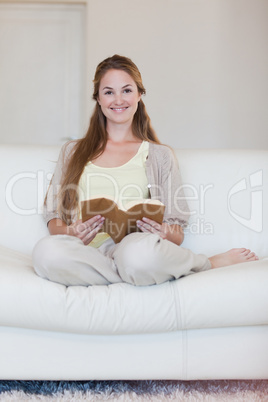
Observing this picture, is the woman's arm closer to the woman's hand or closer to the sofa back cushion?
the woman's hand

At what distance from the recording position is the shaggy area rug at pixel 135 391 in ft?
5.07

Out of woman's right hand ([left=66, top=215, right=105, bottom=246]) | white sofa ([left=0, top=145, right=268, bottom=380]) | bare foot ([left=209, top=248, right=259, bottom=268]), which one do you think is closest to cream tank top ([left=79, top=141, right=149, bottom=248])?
woman's right hand ([left=66, top=215, right=105, bottom=246])

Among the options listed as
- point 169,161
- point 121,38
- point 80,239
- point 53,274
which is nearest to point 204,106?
point 121,38

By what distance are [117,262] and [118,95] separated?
828 mm

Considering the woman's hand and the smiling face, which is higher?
the smiling face

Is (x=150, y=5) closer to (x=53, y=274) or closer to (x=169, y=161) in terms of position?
(x=169, y=161)

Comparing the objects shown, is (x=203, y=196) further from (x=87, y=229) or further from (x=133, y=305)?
(x=133, y=305)

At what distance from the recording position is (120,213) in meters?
1.72

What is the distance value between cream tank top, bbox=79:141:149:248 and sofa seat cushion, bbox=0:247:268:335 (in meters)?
0.62

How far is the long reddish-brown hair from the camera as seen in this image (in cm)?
212

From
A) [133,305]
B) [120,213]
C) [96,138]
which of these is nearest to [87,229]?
[120,213]

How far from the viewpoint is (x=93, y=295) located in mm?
1487

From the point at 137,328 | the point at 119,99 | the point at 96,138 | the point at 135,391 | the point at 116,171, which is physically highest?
the point at 119,99

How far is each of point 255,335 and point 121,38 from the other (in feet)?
11.4
